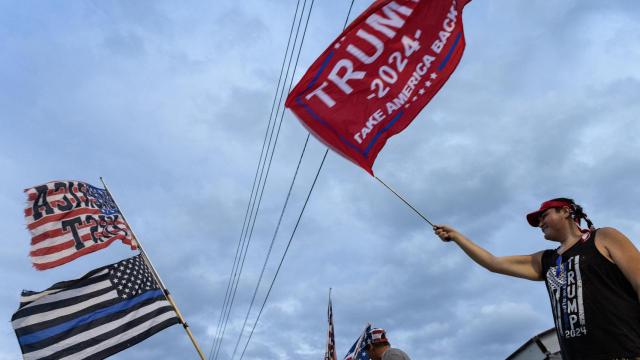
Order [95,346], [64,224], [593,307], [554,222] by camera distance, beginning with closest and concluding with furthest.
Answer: [593,307], [554,222], [95,346], [64,224]

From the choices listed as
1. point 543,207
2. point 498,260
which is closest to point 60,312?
point 498,260

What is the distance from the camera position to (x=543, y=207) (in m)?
3.37

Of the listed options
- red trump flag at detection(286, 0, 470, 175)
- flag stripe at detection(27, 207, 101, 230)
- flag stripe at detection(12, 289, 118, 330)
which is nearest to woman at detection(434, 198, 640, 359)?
red trump flag at detection(286, 0, 470, 175)

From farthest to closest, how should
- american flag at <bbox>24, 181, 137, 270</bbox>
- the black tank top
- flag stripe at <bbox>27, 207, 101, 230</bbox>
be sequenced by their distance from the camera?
1. flag stripe at <bbox>27, 207, 101, 230</bbox>
2. american flag at <bbox>24, 181, 137, 270</bbox>
3. the black tank top

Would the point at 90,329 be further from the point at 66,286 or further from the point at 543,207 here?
the point at 543,207

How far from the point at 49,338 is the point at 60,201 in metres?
2.44

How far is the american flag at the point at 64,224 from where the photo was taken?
959cm

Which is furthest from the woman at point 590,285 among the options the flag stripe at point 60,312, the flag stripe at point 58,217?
the flag stripe at point 58,217

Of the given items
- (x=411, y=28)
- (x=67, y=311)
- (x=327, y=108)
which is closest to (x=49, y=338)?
(x=67, y=311)

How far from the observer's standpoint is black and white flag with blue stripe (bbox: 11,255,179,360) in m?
8.78

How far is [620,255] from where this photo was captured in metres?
2.84

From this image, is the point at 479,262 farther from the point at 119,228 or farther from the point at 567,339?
the point at 119,228

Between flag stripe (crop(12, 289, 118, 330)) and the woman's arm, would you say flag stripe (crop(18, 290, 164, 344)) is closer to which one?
flag stripe (crop(12, 289, 118, 330))

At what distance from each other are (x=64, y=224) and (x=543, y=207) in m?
8.69
